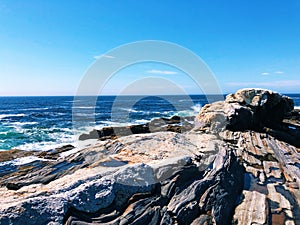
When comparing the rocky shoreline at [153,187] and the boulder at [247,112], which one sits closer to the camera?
the rocky shoreline at [153,187]

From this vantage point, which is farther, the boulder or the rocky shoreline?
the boulder

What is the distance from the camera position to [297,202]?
858cm

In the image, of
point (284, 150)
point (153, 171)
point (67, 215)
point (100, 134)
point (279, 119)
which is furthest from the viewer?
point (279, 119)

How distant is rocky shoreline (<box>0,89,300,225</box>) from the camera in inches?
221

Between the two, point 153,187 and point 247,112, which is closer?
point 153,187

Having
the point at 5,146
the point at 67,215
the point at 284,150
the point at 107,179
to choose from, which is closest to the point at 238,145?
the point at 284,150

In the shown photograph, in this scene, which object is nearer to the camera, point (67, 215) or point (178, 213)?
point (67, 215)

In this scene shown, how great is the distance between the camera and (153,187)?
6.75m

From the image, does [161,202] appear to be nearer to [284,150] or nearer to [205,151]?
[205,151]

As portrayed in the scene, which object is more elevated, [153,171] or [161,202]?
[153,171]

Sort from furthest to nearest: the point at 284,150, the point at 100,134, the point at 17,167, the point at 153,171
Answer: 1. the point at 100,134
2. the point at 284,150
3. the point at 17,167
4. the point at 153,171

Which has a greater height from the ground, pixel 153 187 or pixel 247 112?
pixel 247 112

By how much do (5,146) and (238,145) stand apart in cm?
1921

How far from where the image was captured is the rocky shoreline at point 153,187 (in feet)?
18.4
